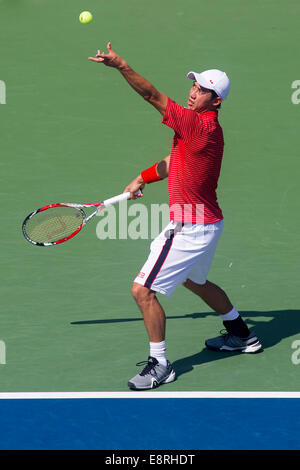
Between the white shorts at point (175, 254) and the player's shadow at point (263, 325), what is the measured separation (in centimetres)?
73

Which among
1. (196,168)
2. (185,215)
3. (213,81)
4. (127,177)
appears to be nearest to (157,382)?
(185,215)

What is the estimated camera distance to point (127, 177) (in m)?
12.0

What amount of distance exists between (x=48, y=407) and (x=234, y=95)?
7209mm

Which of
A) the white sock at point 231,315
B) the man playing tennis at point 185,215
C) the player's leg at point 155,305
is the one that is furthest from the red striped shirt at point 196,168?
the white sock at point 231,315

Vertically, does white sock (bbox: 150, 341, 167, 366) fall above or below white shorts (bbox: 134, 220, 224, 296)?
below

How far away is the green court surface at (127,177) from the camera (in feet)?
26.5

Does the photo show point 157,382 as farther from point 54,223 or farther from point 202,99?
point 202,99

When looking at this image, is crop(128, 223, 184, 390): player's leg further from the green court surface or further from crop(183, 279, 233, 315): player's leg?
crop(183, 279, 233, 315): player's leg

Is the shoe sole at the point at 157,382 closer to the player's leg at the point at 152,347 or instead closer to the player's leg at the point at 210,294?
the player's leg at the point at 152,347

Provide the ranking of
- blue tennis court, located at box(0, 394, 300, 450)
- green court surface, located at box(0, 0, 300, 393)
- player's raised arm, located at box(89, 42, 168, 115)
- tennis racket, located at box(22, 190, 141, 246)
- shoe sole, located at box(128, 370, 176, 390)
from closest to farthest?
blue tennis court, located at box(0, 394, 300, 450) → player's raised arm, located at box(89, 42, 168, 115) → shoe sole, located at box(128, 370, 176, 390) → green court surface, located at box(0, 0, 300, 393) → tennis racket, located at box(22, 190, 141, 246)

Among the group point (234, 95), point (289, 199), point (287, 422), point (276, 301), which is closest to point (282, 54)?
point (234, 95)

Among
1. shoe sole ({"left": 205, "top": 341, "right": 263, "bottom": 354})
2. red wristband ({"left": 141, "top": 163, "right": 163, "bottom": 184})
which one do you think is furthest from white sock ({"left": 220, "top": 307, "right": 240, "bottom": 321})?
red wristband ({"left": 141, "top": 163, "right": 163, "bottom": 184})

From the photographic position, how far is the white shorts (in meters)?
7.52

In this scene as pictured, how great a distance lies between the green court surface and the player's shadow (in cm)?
2
